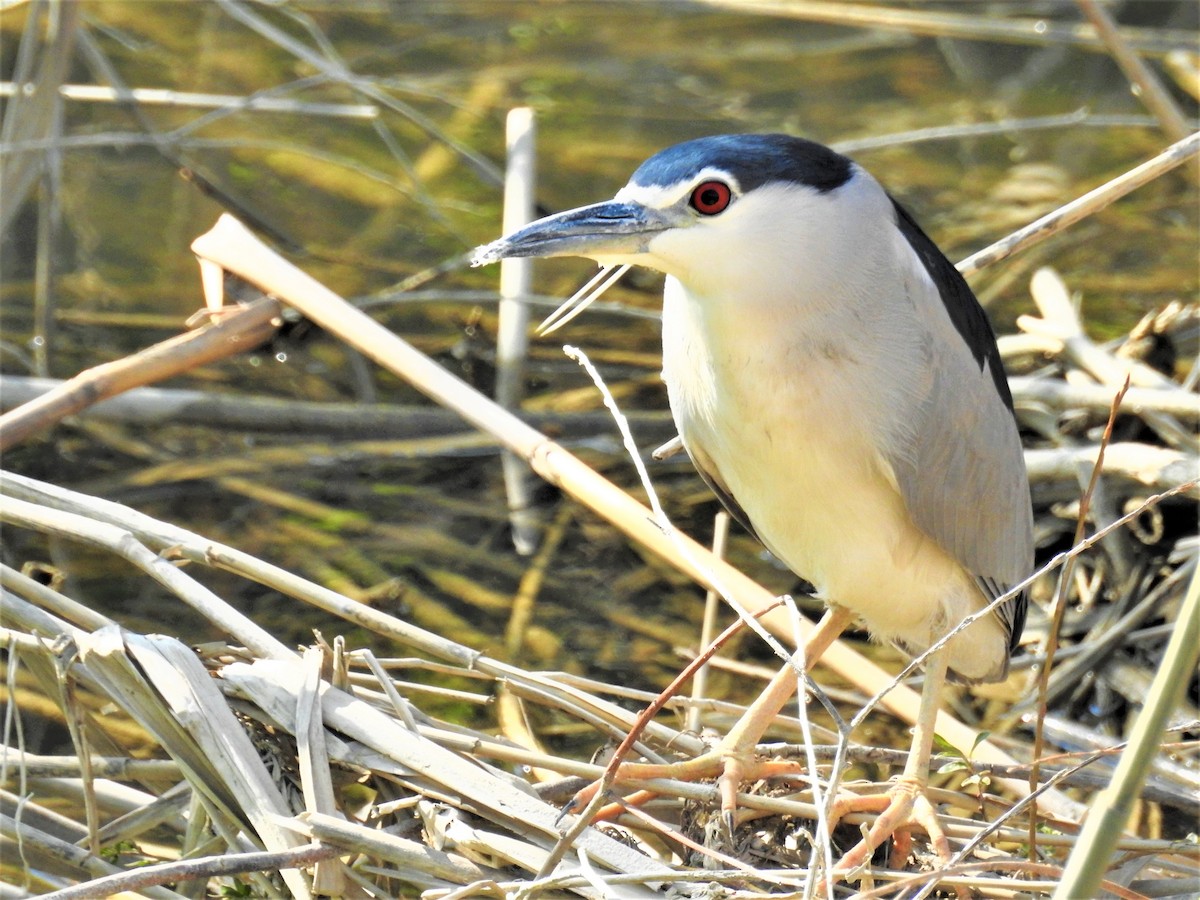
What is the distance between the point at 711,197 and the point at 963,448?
→ 2.99 ft

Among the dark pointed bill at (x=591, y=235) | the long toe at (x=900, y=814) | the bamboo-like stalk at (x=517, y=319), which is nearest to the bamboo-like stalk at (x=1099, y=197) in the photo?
the dark pointed bill at (x=591, y=235)

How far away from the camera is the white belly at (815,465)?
8.98ft

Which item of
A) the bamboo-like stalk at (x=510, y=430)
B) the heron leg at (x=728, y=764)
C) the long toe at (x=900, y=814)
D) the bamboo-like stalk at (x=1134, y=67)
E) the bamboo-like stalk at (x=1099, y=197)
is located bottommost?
the long toe at (x=900, y=814)

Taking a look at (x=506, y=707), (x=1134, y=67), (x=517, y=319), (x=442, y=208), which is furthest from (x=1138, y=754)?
(x=442, y=208)

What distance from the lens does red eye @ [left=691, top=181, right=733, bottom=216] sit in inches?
99.3

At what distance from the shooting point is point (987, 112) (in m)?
8.24

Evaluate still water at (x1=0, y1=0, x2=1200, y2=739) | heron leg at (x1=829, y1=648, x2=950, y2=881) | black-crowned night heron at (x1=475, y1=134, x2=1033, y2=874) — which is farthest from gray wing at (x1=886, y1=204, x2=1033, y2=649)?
still water at (x1=0, y1=0, x2=1200, y2=739)

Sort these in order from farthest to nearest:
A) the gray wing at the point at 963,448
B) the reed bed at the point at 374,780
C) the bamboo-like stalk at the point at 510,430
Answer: the bamboo-like stalk at the point at 510,430 < the gray wing at the point at 963,448 < the reed bed at the point at 374,780

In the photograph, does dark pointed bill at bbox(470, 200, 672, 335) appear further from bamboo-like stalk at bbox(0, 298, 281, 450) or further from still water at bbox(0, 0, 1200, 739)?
still water at bbox(0, 0, 1200, 739)

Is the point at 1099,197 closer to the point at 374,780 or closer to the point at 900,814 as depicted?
the point at 900,814

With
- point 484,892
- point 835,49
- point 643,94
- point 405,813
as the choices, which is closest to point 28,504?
point 405,813

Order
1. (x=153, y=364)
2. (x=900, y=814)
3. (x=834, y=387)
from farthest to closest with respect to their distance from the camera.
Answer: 1. (x=153, y=364)
2. (x=900, y=814)
3. (x=834, y=387)

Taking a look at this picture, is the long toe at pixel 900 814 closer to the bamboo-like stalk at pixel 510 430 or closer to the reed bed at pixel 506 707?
the reed bed at pixel 506 707

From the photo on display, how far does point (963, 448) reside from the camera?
309cm
